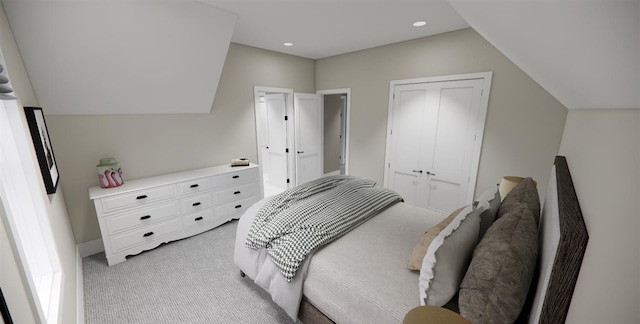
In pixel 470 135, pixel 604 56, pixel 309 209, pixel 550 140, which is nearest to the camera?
pixel 604 56

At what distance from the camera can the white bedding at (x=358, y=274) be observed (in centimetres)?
132

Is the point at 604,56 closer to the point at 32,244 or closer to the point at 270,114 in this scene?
the point at 32,244

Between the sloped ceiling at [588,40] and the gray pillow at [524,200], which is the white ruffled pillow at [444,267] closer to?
the gray pillow at [524,200]

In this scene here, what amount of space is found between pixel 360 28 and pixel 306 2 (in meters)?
0.93

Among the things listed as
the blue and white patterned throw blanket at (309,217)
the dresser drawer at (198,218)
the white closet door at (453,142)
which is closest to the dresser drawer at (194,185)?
the dresser drawer at (198,218)

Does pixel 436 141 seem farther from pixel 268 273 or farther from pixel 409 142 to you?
pixel 268 273

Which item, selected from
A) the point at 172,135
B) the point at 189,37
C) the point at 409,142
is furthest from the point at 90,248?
the point at 409,142

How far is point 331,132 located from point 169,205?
3607 mm

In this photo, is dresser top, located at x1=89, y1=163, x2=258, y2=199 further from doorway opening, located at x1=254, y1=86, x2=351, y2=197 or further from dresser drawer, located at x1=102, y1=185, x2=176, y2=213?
doorway opening, located at x1=254, y1=86, x2=351, y2=197

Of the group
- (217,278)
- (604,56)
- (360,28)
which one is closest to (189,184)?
(217,278)

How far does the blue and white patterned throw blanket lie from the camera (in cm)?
169

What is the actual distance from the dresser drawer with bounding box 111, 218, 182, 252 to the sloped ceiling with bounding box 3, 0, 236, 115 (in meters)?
1.35

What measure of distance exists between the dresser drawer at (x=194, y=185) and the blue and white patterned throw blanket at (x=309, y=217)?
126cm

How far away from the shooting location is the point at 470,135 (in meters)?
3.05
